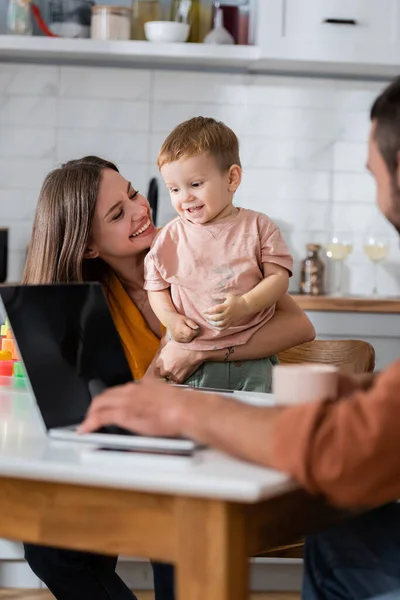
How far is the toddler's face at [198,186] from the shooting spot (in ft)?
7.23

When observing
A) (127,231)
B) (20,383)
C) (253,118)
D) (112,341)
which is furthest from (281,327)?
(253,118)

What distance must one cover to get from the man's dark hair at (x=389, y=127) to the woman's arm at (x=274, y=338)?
94 cm

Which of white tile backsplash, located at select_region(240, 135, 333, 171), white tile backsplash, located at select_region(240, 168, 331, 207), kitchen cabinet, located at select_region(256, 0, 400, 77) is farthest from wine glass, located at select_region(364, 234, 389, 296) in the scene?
kitchen cabinet, located at select_region(256, 0, 400, 77)

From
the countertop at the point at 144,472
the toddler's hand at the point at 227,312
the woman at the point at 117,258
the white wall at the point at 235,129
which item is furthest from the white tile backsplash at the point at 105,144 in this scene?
the countertop at the point at 144,472

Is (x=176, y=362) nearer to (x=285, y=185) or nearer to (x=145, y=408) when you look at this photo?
(x=145, y=408)

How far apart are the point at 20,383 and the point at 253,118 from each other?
2632 millimetres

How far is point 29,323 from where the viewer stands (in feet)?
4.93

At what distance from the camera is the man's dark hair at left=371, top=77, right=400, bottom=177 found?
1.37 m

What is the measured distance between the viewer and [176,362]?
7.30 ft

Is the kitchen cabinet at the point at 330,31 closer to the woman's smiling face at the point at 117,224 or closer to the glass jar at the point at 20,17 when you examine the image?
the glass jar at the point at 20,17

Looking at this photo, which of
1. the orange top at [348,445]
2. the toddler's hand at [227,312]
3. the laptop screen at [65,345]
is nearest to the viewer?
the orange top at [348,445]

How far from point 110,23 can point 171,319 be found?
2277 mm

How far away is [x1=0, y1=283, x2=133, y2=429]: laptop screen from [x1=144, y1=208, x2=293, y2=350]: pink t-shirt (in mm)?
653

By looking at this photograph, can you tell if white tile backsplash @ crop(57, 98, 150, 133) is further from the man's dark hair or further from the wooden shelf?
the man's dark hair
